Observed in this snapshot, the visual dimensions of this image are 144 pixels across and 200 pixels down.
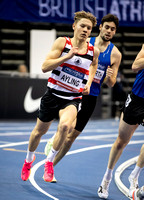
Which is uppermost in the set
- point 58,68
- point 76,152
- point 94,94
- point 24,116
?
point 58,68

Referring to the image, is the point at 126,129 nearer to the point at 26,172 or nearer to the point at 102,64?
the point at 102,64

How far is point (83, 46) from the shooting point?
6.03 meters

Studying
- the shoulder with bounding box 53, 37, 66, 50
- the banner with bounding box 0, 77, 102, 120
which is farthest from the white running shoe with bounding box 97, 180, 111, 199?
the banner with bounding box 0, 77, 102, 120

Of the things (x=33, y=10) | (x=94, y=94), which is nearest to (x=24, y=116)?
(x=33, y=10)

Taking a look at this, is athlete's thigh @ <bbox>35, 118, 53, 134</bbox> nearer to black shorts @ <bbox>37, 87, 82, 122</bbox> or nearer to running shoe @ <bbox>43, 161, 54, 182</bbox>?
black shorts @ <bbox>37, 87, 82, 122</bbox>

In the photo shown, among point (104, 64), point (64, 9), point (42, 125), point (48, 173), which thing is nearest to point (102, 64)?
point (104, 64)

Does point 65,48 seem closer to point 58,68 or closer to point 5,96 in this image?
point 58,68

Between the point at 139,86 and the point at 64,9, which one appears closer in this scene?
the point at 139,86

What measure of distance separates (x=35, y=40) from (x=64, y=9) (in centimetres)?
310

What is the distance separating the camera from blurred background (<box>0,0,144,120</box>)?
15000 millimetres

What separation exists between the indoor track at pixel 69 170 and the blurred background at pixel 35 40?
Result: 2445 mm

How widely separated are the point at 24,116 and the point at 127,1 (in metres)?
5.69

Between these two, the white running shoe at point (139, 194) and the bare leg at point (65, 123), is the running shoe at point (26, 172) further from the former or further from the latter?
the white running shoe at point (139, 194)

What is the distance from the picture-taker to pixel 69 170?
7.61m
